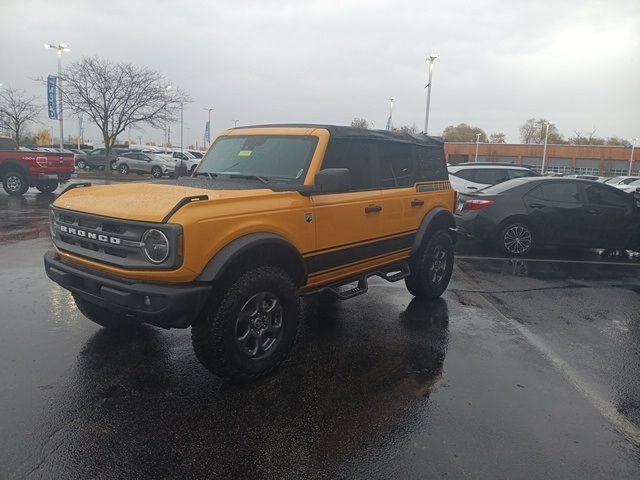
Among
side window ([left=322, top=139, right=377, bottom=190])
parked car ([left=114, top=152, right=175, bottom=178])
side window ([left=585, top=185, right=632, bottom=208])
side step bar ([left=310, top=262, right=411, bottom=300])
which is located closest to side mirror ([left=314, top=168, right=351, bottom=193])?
side window ([left=322, top=139, right=377, bottom=190])

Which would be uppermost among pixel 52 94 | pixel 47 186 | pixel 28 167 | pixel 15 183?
pixel 52 94

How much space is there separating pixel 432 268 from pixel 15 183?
51.3 ft

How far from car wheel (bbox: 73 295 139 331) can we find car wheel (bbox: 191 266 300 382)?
1.45 m

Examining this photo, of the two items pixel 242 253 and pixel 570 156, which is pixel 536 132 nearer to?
pixel 570 156

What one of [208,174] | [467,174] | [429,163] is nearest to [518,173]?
[467,174]

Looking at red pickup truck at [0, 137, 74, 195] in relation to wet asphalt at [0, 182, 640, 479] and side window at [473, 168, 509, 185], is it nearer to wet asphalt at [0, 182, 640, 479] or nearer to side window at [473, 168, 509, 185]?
wet asphalt at [0, 182, 640, 479]

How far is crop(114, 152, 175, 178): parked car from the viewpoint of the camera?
30156mm

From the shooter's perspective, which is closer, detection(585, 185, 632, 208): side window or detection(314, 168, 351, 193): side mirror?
detection(314, 168, 351, 193): side mirror

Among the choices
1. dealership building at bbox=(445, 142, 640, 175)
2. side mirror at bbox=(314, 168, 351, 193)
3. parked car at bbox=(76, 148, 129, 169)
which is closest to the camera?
side mirror at bbox=(314, 168, 351, 193)

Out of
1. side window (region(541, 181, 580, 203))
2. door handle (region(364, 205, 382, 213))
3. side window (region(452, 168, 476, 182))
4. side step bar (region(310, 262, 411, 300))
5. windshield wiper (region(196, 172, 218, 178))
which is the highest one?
side window (region(452, 168, 476, 182))

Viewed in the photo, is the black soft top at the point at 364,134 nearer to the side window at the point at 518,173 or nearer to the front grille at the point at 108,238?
the front grille at the point at 108,238

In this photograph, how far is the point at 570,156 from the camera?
71875mm

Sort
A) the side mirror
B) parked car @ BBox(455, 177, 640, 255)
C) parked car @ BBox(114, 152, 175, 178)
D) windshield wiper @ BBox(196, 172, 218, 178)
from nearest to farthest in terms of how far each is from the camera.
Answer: the side mirror → windshield wiper @ BBox(196, 172, 218, 178) → parked car @ BBox(455, 177, 640, 255) → parked car @ BBox(114, 152, 175, 178)

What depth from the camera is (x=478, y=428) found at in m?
3.19
